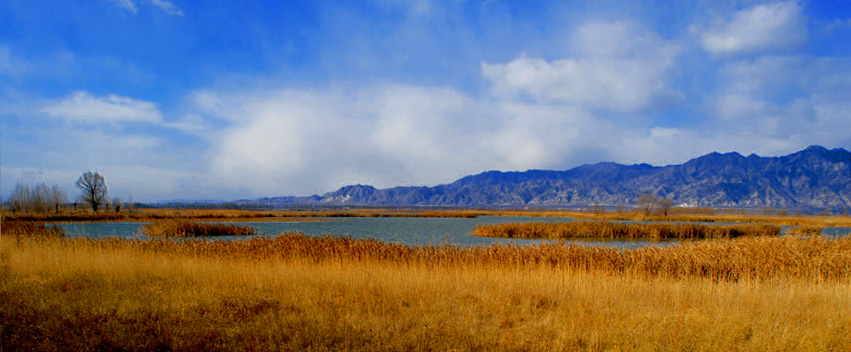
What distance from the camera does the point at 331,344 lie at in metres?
6.34

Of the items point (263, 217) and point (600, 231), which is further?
point (263, 217)

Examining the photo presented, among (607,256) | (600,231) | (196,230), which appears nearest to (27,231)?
(196,230)

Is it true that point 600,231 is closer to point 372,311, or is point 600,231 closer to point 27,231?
point 372,311

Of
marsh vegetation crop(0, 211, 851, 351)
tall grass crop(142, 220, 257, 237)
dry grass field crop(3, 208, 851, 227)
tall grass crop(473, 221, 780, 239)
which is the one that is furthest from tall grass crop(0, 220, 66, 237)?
tall grass crop(473, 221, 780, 239)

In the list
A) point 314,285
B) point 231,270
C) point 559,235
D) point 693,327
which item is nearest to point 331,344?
point 314,285

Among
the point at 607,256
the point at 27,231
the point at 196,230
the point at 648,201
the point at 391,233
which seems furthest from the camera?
the point at 648,201

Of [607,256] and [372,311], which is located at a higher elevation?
[372,311]

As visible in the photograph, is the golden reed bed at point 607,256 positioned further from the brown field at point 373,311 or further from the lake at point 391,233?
the lake at point 391,233

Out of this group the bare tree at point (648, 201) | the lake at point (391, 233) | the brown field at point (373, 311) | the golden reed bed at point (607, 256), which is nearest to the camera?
the brown field at point (373, 311)

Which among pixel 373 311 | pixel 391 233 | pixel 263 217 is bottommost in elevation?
pixel 391 233

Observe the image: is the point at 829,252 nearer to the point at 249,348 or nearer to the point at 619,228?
the point at 249,348

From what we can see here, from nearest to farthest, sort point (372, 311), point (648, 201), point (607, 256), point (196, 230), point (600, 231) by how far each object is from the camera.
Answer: point (372, 311), point (607, 256), point (196, 230), point (600, 231), point (648, 201)

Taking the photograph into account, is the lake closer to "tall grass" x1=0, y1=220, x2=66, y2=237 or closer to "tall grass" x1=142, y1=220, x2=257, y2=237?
"tall grass" x1=0, y1=220, x2=66, y2=237

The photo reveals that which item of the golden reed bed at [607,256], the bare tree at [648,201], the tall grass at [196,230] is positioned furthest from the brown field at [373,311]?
the bare tree at [648,201]
